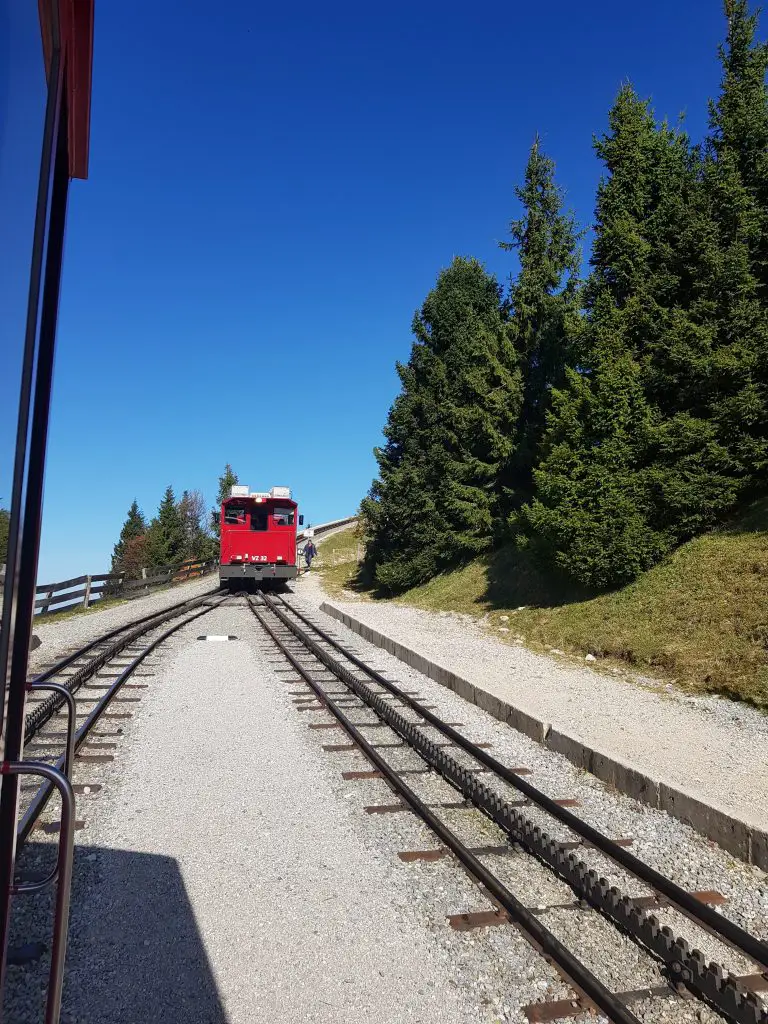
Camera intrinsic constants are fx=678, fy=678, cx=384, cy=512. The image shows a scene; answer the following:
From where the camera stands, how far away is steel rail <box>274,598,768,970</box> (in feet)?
11.5

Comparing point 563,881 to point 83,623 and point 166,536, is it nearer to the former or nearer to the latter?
point 83,623

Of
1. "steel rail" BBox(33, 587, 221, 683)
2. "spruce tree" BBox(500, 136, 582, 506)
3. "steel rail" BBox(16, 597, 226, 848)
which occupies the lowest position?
"steel rail" BBox(16, 597, 226, 848)

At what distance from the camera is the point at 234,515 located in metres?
27.0

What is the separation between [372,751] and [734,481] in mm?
10211

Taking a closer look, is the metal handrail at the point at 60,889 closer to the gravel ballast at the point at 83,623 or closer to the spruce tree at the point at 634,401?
the gravel ballast at the point at 83,623

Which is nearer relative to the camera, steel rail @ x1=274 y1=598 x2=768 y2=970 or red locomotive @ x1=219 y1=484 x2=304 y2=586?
steel rail @ x1=274 y1=598 x2=768 y2=970

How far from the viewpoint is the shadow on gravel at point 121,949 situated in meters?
3.02

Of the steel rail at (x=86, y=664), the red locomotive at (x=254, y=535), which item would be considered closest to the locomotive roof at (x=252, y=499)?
the red locomotive at (x=254, y=535)

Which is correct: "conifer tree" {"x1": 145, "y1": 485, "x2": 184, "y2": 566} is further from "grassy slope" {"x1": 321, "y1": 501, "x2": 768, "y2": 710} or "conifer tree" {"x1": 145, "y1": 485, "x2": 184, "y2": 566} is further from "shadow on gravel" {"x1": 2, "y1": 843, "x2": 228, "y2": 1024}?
"shadow on gravel" {"x1": 2, "y1": 843, "x2": 228, "y2": 1024}

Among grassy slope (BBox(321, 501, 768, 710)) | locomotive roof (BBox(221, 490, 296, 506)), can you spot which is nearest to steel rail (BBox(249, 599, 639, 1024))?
grassy slope (BBox(321, 501, 768, 710))

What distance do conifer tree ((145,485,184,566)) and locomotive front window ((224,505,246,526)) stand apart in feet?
129

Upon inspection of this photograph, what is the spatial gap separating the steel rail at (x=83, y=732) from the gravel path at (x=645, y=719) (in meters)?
4.81

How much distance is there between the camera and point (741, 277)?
14.4m

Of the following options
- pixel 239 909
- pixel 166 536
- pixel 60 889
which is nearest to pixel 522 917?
pixel 239 909
